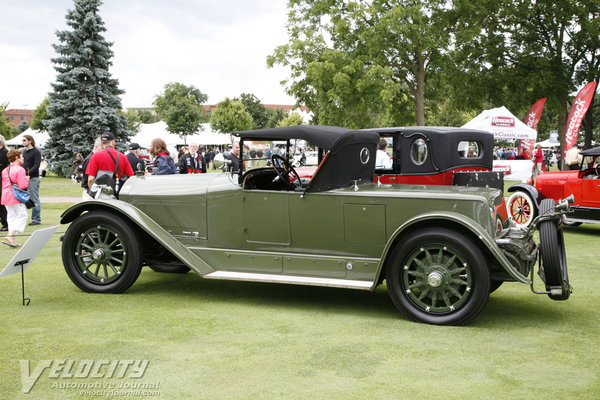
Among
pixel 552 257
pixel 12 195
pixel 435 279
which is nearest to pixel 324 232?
pixel 435 279

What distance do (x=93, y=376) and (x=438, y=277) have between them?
2.75m

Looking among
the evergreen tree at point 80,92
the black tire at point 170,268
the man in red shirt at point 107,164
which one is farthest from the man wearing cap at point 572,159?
the evergreen tree at point 80,92

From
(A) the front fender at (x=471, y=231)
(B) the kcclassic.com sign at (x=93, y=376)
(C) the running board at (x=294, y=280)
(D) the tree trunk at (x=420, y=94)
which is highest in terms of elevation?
(D) the tree trunk at (x=420, y=94)

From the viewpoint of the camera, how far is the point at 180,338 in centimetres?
446

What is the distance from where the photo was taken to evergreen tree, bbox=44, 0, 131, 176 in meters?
27.0

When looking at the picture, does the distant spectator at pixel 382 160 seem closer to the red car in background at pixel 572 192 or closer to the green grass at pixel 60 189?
the red car in background at pixel 572 192

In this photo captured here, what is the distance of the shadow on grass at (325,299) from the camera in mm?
A: 5137

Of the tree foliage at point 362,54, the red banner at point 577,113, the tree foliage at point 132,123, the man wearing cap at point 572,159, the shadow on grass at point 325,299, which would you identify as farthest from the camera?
the tree foliage at point 132,123

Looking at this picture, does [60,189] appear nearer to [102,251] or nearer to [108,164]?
[108,164]

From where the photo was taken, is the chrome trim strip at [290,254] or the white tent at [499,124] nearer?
the chrome trim strip at [290,254]

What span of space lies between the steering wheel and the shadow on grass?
119cm

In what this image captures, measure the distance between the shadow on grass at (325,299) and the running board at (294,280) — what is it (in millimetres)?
322

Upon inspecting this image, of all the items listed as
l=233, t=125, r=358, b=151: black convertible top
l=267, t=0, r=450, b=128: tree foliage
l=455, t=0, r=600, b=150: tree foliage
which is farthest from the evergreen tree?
l=233, t=125, r=358, b=151: black convertible top

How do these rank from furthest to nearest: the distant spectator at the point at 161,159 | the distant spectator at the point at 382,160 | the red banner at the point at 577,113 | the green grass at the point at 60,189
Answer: the red banner at the point at 577,113 → the green grass at the point at 60,189 → the distant spectator at the point at 382,160 → the distant spectator at the point at 161,159
